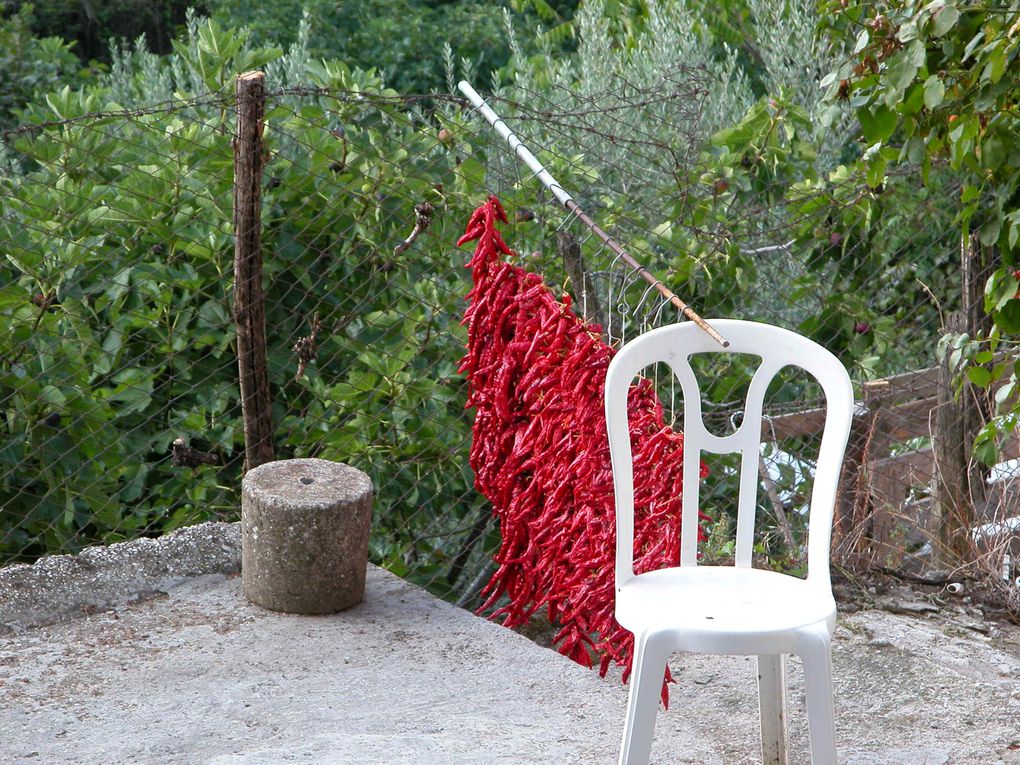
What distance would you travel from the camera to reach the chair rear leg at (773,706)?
2.50m

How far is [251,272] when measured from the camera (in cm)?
348

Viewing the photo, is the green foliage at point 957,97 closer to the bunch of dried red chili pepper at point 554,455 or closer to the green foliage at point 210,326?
the bunch of dried red chili pepper at point 554,455

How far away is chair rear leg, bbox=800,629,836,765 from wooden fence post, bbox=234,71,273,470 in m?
1.92

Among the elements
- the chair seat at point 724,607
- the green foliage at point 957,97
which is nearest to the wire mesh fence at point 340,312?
the green foliage at point 957,97

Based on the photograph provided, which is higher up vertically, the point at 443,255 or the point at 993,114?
the point at 993,114

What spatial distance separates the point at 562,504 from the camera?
3135 millimetres

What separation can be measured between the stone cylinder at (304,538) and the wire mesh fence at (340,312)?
0.56 m

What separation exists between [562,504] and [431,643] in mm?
491

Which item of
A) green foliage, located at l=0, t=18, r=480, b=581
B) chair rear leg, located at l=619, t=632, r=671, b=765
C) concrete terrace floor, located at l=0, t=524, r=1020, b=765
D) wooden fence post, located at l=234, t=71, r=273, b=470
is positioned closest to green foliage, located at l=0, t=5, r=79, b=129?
green foliage, located at l=0, t=18, r=480, b=581

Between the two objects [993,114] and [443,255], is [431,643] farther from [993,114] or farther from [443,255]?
[993,114]

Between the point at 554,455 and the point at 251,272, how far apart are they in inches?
40.8

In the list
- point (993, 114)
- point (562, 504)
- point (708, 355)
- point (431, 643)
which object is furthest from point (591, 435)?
point (708, 355)

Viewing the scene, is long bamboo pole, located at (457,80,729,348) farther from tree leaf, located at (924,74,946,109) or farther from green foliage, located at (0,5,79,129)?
green foliage, located at (0,5,79,129)

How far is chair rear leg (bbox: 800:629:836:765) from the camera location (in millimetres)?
2182
